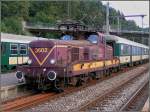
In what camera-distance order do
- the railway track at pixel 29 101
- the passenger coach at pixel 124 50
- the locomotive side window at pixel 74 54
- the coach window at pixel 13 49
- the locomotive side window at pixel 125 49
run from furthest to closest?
the locomotive side window at pixel 125 49 < the passenger coach at pixel 124 50 < the coach window at pixel 13 49 < the locomotive side window at pixel 74 54 < the railway track at pixel 29 101

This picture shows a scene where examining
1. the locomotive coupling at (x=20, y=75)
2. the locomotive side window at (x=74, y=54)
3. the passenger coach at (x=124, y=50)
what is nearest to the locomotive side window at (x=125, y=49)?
the passenger coach at (x=124, y=50)

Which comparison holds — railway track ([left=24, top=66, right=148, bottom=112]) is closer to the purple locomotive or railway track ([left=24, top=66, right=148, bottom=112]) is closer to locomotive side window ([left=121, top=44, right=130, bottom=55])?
the purple locomotive

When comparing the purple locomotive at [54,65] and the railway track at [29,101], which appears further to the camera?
the purple locomotive at [54,65]

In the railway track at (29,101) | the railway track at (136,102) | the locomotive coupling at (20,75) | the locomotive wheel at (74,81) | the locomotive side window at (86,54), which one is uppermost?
the locomotive side window at (86,54)

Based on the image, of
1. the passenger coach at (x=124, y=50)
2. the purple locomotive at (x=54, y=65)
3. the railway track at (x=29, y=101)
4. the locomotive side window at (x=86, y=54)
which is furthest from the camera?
the passenger coach at (x=124, y=50)

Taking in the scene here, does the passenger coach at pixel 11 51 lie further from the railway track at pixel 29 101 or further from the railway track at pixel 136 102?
the railway track at pixel 136 102

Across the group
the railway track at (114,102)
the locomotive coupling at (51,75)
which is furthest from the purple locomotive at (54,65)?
the railway track at (114,102)

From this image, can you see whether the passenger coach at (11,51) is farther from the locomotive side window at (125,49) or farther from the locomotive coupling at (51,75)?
the locomotive coupling at (51,75)

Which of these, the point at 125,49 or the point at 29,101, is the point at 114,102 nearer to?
the point at 29,101

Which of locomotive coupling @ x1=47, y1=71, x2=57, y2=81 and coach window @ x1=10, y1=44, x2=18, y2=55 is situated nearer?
locomotive coupling @ x1=47, y1=71, x2=57, y2=81

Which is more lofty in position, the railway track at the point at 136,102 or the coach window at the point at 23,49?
the coach window at the point at 23,49

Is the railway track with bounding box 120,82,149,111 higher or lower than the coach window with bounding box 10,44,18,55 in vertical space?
lower

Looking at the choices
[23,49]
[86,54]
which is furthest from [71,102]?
[23,49]

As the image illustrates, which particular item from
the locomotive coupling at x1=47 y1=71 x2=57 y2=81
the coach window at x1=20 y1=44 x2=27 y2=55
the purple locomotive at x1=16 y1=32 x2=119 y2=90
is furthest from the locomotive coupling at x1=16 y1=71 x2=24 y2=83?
the coach window at x1=20 y1=44 x2=27 y2=55
